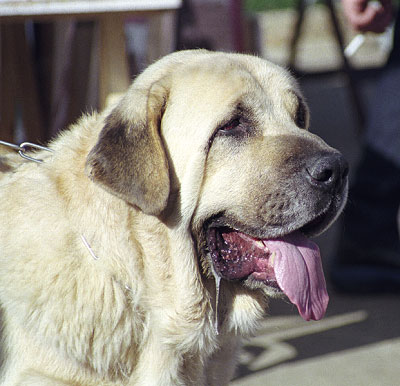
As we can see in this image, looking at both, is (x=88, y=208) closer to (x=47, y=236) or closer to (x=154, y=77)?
(x=47, y=236)

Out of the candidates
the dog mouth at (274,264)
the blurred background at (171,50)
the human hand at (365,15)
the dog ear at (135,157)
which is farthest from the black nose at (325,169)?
the human hand at (365,15)

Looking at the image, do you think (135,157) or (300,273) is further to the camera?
(300,273)

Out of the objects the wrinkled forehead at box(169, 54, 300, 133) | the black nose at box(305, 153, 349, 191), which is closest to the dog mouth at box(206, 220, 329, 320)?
the black nose at box(305, 153, 349, 191)

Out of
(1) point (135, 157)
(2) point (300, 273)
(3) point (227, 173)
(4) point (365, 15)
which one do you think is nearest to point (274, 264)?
(2) point (300, 273)

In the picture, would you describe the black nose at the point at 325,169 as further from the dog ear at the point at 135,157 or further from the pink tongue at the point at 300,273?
the dog ear at the point at 135,157

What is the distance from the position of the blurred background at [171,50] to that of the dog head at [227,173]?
0.89 metres

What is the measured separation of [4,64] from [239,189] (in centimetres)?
365

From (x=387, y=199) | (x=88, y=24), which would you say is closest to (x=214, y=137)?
(x=387, y=199)

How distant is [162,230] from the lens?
2.56 metres

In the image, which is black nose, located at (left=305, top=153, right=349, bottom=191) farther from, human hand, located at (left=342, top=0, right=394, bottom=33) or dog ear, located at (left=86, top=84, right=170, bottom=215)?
human hand, located at (left=342, top=0, right=394, bottom=33)

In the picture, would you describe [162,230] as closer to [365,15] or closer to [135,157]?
[135,157]

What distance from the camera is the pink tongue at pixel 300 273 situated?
258 cm

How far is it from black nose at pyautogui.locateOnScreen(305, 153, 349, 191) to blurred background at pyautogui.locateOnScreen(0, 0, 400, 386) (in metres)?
1.27

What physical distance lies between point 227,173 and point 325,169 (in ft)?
1.24
